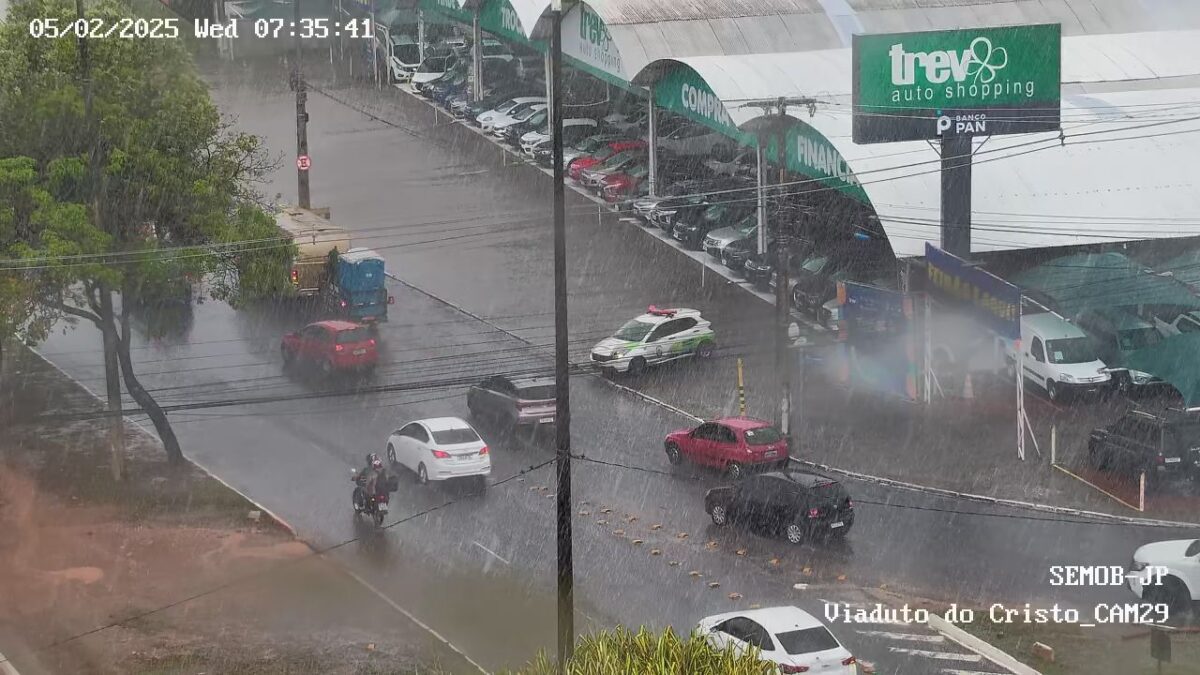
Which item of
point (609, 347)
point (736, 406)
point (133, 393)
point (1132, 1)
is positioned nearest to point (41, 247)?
point (133, 393)

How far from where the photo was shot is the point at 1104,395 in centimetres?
2822

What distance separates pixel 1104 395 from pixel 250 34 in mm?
25228

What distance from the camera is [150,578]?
1000 inches

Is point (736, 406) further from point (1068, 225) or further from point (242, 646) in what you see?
point (242, 646)

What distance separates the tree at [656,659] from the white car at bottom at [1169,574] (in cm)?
775

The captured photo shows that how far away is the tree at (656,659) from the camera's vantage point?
49.8ft

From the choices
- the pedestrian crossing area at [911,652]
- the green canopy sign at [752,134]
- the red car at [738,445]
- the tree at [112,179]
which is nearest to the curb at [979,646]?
the pedestrian crossing area at [911,652]

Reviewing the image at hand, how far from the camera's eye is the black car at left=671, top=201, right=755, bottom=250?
114 feet

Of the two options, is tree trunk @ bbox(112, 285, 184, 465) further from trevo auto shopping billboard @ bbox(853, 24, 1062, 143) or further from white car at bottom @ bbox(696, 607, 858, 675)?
trevo auto shopping billboard @ bbox(853, 24, 1062, 143)

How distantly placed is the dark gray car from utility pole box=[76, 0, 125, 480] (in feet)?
19.4

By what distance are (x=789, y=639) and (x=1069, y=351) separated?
1116 centimetres

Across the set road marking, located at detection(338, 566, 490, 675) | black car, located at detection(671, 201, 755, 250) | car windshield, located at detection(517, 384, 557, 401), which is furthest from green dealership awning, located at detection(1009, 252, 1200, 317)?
road marking, located at detection(338, 566, 490, 675)

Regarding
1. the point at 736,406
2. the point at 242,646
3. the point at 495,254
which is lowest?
the point at 242,646

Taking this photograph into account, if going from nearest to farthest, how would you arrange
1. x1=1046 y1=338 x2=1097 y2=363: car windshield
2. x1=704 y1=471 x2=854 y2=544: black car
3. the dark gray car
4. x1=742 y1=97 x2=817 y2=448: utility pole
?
1. x1=704 y1=471 x2=854 y2=544: black car
2. x1=742 y1=97 x2=817 y2=448: utility pole
3. the dark gray car
4. x1=1046 y1=338 x2=1097 y2=363: car windshield
